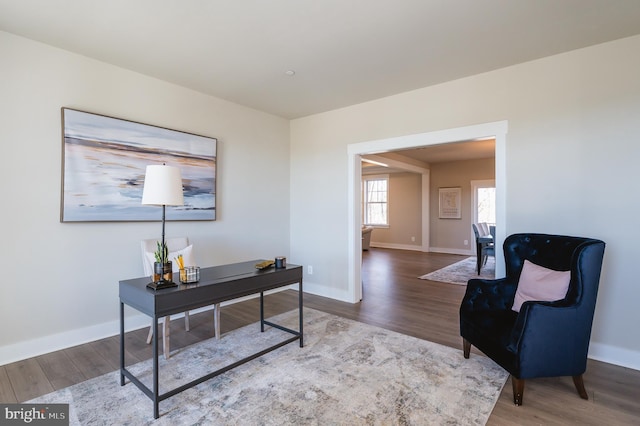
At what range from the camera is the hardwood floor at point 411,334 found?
2.00 m

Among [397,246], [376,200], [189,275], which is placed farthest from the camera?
[376,200]

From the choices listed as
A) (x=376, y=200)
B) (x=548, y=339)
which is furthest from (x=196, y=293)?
(x=376, y=200)

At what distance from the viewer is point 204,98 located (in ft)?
13.0

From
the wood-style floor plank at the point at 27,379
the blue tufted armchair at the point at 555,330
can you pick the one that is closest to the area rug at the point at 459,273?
the blue tufted armchair at the point at 555,330

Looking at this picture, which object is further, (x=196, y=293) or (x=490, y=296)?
(x=490, y=296)

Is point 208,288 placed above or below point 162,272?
below

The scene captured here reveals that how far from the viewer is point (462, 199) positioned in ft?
30.6

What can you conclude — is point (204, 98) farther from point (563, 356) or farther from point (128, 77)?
point (563, 356)

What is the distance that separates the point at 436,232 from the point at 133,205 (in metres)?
8.57

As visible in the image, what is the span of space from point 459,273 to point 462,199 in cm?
366

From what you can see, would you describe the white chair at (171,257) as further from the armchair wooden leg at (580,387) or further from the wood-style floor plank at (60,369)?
the armchair wooden leg at (580,387)

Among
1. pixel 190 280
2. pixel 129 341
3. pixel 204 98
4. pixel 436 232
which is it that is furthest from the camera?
pixel 436 232

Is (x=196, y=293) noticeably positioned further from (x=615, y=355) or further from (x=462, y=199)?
(x=462, y=199)

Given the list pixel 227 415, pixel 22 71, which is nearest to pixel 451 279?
pixel 227 415
